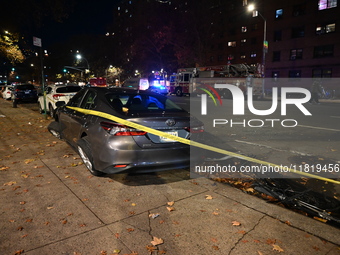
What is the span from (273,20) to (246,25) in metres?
10.7

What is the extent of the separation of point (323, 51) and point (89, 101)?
124 ft

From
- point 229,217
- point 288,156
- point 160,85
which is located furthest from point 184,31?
point 229,217

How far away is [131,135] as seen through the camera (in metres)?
4.12

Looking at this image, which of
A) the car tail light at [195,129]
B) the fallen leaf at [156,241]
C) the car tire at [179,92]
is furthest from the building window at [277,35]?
the fallen leaf at [156,241]

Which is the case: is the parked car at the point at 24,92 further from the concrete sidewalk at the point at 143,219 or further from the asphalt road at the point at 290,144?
the concrete sidewalk at the point at 143,219

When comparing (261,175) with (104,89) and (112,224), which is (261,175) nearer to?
(112,224)

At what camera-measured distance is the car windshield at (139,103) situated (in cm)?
467

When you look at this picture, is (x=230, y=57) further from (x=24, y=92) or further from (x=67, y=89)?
(x=67, y=89)

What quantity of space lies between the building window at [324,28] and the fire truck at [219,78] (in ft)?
50.4

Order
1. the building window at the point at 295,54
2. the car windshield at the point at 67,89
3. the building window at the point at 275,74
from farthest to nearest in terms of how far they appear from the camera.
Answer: the building window at the point at 275,74 < the building window at the point at 295,54 < the car windshield at the point at 67,89

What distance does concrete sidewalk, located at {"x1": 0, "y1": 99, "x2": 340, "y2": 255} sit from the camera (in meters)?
2.98

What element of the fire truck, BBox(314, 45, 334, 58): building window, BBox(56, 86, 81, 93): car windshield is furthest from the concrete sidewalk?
BBox(314, 45, 334, 58): building window

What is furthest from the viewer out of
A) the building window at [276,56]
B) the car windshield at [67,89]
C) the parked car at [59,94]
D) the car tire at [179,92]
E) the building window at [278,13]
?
the building window at [276,56]

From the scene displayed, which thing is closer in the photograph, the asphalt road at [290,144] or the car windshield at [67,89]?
the asphalt road at [290,144]
